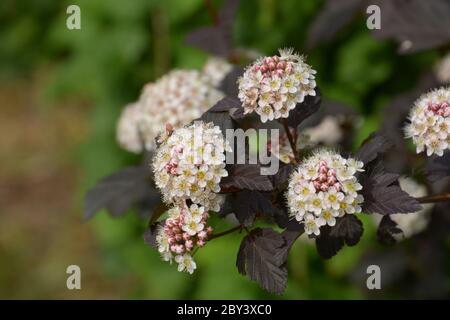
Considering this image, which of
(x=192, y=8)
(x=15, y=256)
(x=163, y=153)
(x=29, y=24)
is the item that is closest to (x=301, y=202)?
(x=163, y=153)

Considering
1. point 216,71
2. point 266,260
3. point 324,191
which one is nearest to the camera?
point 324,191

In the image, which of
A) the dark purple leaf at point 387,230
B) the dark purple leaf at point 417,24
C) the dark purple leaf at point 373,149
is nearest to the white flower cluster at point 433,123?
the dark purple leaf at point 373,149

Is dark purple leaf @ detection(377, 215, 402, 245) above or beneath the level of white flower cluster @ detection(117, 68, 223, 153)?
beneath

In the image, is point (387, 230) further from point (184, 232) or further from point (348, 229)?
point (184, 232)

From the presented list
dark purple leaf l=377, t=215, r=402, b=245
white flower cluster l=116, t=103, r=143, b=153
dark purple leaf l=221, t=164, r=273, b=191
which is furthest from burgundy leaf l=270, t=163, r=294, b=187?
white flower cluster l=116, t=103, r=143, b=153

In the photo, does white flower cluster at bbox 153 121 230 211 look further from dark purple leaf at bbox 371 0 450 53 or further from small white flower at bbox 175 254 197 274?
dark purple leaf at bbox 371 0 450 53

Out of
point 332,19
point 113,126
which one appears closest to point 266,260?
point 332,19

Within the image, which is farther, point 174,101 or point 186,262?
point 174,101
